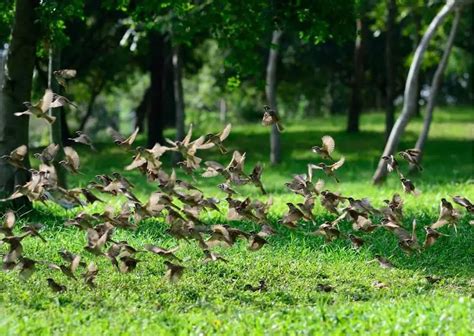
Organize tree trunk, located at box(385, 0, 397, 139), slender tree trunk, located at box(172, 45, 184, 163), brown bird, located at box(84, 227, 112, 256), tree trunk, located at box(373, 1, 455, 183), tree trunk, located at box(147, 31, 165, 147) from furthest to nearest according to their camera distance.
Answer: tree trunk, located at box(147, 31, 165, 147) < slender tree trunk, located at box(172, 45, 184, 163) < tree trunk, located at box(385, 0, 397, 139) < tree trunk, located at box(373, 1, 455, 183) < brown bird, located at box(84, 227, 112, 256)

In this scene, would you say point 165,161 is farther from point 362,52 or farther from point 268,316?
point 268,316

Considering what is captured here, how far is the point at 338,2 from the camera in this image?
1204cm

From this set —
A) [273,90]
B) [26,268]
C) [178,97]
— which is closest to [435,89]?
[273,90]

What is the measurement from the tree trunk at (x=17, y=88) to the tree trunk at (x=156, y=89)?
1426cm

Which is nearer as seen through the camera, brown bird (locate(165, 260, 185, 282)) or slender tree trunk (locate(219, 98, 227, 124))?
brown bird (locate(165, 260, 185, 282))

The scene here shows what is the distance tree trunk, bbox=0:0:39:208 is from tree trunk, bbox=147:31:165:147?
46.8ft

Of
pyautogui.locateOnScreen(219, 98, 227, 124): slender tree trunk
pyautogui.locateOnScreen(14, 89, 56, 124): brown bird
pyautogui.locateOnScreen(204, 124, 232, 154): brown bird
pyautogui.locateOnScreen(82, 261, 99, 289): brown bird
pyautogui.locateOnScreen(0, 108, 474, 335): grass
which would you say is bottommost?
pyautogui.locateOnScreen(219, 98, 227, 124): slender tree trunk

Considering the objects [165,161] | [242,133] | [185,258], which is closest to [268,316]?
[185,258]

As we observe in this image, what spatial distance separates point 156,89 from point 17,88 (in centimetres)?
1481

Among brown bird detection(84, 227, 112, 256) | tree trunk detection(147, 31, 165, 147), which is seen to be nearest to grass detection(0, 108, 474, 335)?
brown bird detection(84, 227, 112, 256)

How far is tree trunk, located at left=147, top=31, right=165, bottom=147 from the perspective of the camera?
83.3 feet

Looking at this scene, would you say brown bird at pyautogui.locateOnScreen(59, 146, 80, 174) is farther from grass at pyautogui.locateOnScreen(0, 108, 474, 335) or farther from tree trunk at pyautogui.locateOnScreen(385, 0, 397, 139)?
tree trunk at pyautogui.locateOnScreen(385, 0, 397, 139)

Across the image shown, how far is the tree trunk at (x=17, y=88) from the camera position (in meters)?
10.8

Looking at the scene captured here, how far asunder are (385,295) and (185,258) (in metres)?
1.77
